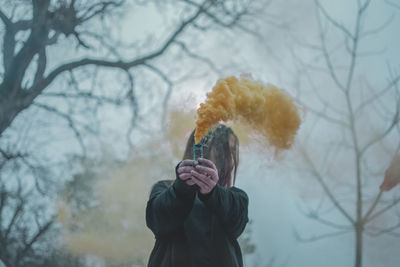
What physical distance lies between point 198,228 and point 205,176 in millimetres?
260

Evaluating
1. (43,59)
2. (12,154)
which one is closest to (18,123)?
(12,154)

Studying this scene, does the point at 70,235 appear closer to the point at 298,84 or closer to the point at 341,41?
the point at 298,84

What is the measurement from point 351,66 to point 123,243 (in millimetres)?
2028

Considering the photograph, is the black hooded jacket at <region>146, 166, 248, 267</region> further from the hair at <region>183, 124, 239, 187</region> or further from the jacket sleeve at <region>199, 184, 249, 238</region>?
the hair at <region>183, 124, 239, 187</region>

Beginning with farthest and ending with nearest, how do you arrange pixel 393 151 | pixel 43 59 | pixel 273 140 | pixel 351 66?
pixel 43 59 → pixel 351 66 → pixel 393 151 → pixel 273 140

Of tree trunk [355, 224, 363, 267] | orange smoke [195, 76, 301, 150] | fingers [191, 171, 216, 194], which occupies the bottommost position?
fingers [191, 171, 216, 194]

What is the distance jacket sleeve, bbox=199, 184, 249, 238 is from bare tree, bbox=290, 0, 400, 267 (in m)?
1.03

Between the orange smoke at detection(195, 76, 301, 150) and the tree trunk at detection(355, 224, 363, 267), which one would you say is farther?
the tree trunk at detection(355, 224, 363, 267)

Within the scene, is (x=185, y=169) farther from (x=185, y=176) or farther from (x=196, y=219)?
(x=196, y=219)

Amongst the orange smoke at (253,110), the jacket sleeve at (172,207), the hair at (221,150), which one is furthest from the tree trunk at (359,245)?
the jacket sleeve at (172,207)

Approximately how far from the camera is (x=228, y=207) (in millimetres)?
1070

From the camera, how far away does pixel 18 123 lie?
88.7 inches

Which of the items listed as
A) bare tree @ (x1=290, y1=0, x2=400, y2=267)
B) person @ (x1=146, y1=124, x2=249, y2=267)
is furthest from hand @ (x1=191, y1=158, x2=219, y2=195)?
bare tree @ (x1=290, y1=0, x2=400, y2=267)

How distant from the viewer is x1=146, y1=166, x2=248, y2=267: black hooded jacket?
1043 millimetres
